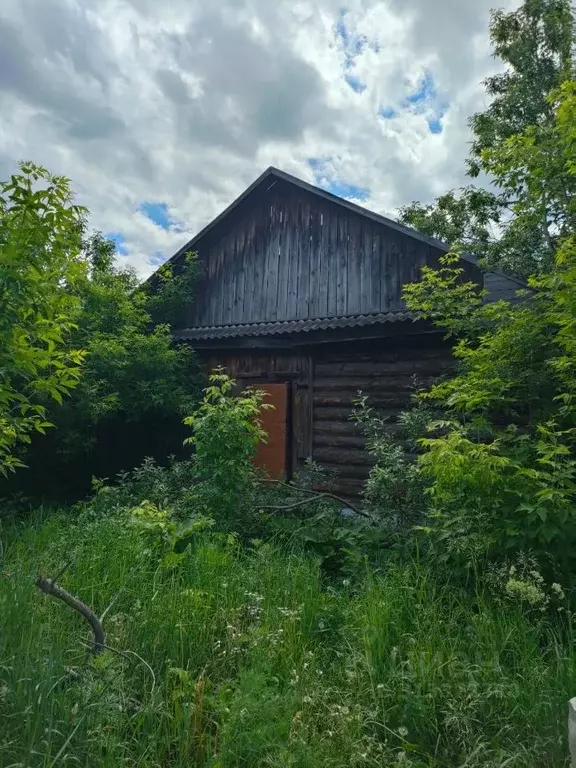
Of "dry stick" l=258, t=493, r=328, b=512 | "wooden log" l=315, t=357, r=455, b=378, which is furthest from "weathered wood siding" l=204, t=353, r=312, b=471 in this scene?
"dry stick" l=258, t=493, r=328, b=512

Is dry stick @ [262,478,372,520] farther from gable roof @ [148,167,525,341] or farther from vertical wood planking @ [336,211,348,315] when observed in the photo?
vertical wood planking @ [336,211,348,315]

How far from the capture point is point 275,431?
9.46m

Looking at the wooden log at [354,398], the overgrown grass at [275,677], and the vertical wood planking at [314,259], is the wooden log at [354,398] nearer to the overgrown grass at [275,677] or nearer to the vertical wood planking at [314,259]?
the vertical wood planking at [314,259]

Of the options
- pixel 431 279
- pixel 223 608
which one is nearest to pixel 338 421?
pixel 431 279

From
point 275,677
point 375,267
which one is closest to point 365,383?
point 375,267

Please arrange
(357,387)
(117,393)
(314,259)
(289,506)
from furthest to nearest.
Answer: (314,259) < (357,387) < (117,393) < (289,506)

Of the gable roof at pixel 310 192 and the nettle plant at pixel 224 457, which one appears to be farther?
the gable roof at pixel 310 192

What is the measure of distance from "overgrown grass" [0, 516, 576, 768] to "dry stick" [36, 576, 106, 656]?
0.10 meters

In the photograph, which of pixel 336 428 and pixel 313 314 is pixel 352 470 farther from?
pixel 313 314

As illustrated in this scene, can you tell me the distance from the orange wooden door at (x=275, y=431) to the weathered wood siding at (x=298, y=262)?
1510mm

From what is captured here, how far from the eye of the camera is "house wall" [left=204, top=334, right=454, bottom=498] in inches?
317

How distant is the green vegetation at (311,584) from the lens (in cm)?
241

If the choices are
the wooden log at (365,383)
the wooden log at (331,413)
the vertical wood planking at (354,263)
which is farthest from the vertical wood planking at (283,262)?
the wooden log at (331,413)

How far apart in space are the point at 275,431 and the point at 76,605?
22.6ft
